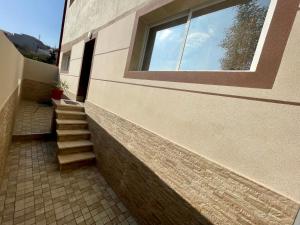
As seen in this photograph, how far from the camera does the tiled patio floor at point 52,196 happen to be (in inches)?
95.8

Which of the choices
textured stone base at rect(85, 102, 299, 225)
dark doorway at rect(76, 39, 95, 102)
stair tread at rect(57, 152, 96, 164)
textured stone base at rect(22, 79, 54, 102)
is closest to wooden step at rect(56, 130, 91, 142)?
stair tread at rect(57, 152, 96, 164)

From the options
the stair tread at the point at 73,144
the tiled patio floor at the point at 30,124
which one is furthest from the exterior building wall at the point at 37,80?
the stair tread at the point at 73,144

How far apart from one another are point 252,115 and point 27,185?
3.78 metres

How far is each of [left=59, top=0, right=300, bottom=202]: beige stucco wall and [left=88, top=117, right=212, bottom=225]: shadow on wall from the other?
27.8 inches

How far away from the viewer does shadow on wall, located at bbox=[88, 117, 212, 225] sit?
2.02 meters

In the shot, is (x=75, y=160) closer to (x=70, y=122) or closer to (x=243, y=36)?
(x=70, y=122)

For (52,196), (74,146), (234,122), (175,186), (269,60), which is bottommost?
(52,196)

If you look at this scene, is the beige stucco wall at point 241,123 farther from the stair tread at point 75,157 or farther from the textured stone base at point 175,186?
the stair tread at point 75,157

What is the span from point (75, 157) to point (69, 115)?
50.8 inches

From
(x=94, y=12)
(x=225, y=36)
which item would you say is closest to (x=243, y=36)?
(x=225, y=36)

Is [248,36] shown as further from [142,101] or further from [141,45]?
[141,45]

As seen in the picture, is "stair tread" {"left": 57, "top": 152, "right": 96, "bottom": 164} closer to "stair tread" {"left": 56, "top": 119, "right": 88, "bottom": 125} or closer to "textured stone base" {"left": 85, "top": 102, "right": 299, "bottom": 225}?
"textured stone base" {"left": 85, "top": 102, "right": 299, "bottom": 225}

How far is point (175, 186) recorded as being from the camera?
2.10 meters

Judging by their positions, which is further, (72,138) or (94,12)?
(94,12)
